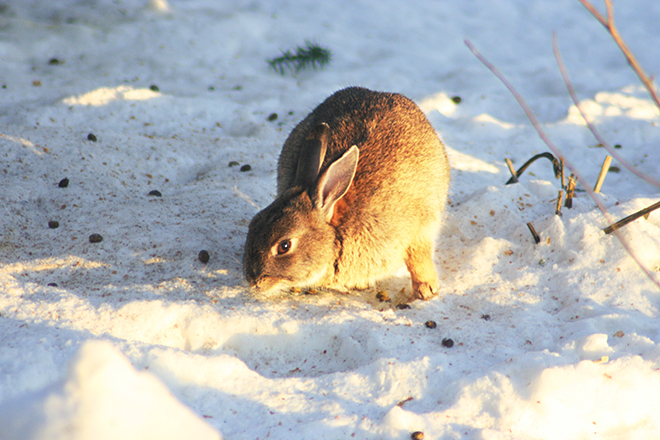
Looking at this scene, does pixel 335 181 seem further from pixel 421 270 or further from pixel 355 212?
pixel 421 270

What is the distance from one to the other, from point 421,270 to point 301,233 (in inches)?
43.3

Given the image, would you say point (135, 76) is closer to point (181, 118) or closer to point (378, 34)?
point (181, 118)

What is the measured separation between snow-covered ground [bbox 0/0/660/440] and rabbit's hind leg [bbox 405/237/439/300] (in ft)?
0.34

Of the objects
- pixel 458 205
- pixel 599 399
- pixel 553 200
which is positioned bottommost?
pixel 458 205

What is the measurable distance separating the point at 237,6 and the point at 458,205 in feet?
24.6

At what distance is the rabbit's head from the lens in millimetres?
3807

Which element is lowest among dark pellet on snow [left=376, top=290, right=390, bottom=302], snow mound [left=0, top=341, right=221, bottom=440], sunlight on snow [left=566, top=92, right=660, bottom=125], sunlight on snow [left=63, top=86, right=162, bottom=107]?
sunlight on snow [left=63, top=86, right=162, bottom=107]

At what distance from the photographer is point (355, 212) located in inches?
158

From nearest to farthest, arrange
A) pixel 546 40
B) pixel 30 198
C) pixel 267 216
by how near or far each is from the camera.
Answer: pixel 267 216 < pixel 30 198 < pixel 546 40

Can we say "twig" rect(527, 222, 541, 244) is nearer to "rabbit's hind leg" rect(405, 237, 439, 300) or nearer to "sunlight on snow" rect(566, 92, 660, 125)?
"rabbit's hind leg" rect(405, 237, 439, 300)

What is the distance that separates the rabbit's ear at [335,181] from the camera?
377cm

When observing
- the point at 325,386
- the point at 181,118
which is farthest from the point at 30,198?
the point at 325,386

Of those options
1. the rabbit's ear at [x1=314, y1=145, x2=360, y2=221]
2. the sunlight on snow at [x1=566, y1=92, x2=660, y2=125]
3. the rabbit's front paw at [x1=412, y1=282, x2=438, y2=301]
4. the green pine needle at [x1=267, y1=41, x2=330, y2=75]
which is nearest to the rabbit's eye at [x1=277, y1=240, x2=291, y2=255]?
the rabbit's ear at [x1=314, y1=145, x2=360, y2=221]

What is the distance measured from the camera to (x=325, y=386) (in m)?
3.00
